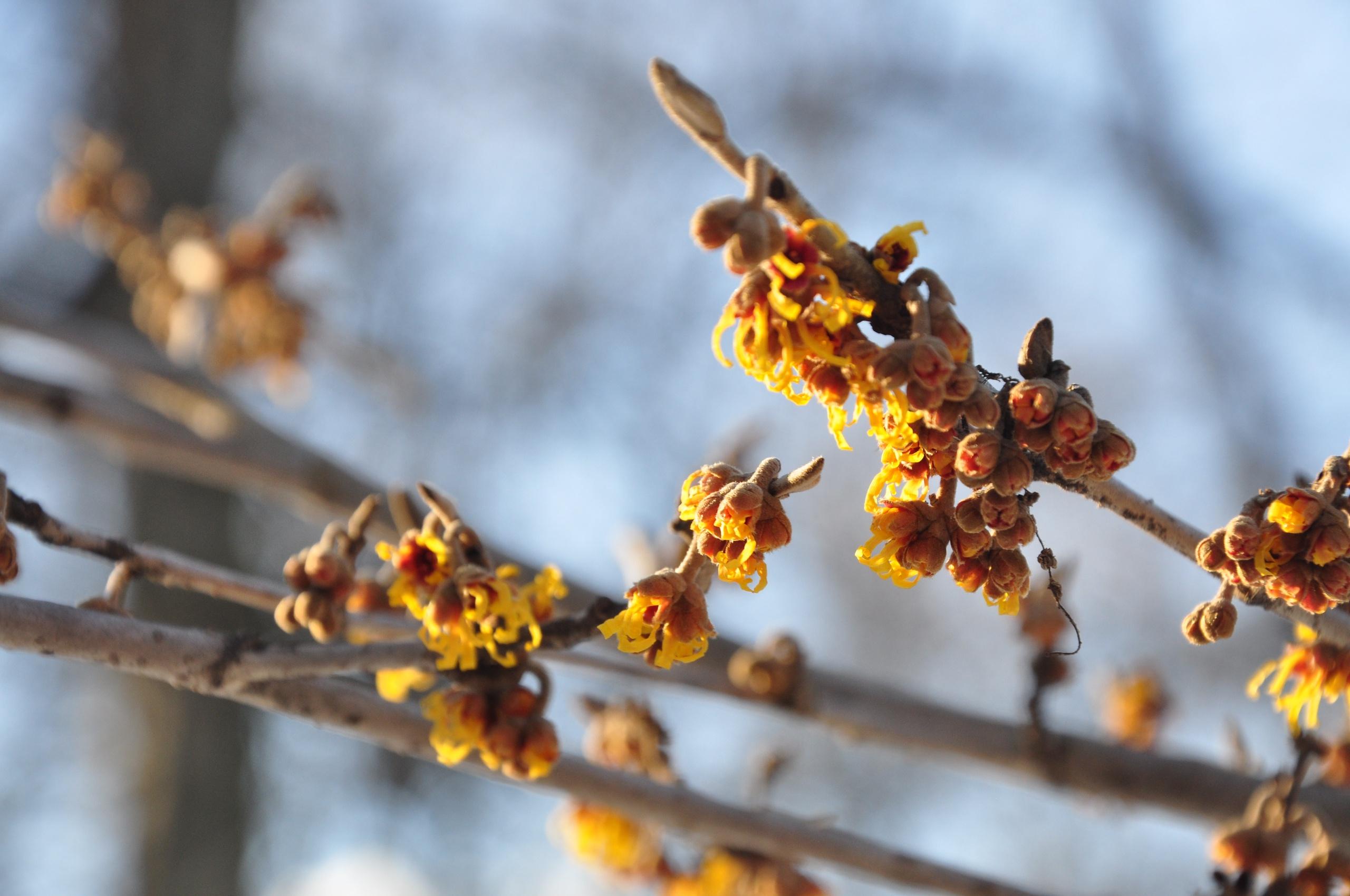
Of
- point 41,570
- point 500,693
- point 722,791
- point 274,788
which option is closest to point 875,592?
point 722,791

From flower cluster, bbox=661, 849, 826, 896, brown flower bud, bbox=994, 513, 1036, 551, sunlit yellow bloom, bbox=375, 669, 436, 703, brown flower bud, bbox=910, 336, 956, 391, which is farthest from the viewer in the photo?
flower cluster, bbox=661, 849, 826, 896

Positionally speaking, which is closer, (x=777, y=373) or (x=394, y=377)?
(x=777, y=373)

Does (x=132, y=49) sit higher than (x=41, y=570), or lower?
higher

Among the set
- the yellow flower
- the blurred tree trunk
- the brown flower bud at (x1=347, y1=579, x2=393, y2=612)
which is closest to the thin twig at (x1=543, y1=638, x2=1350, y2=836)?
the brown flower bud at (x1=347, y1=579, x2=393, y2=612)

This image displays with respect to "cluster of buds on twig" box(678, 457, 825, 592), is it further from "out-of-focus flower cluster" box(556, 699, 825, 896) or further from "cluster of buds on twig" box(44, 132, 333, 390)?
"cluster of buds on twig" box(44, 132, 333, 390)

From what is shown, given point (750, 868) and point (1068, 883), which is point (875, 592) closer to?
point (1068, 883)

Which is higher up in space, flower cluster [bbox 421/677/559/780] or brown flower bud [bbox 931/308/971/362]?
brown flower bud [bbox 931/308/971/362]

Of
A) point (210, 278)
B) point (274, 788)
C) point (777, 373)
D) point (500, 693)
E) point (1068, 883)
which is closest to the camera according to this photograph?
point (777, 373)
